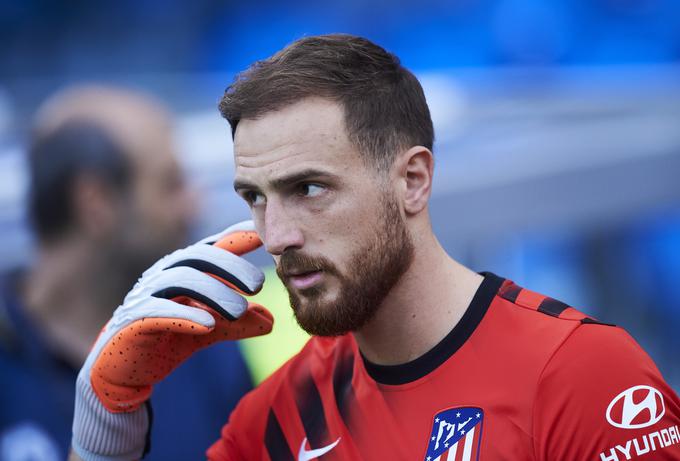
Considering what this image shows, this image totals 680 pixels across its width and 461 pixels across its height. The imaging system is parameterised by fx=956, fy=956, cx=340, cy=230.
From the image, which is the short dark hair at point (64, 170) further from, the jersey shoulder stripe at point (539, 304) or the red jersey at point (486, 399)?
the jersey shoulder stripe at point (539, 304)

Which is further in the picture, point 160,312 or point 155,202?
point 155,202

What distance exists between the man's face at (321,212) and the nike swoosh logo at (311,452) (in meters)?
0.30

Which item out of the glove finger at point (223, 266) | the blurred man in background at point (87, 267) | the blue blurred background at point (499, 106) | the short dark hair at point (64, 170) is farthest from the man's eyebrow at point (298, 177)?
the blue blurred background at point (499, 106)

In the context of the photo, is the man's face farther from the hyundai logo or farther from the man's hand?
the hyundai logo

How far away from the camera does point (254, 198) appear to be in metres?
2.12

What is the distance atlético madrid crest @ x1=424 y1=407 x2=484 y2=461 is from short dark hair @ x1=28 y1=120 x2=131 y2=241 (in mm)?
2974

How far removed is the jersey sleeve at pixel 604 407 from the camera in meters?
1.80

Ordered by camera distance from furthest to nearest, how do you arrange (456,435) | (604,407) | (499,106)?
(499,106), (456,435), (604,407)

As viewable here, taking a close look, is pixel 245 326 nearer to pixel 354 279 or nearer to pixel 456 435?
pixel 354 279

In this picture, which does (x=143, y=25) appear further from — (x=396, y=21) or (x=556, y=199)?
(x=556, y=199)

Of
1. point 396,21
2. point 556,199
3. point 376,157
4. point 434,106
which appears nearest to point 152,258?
point 376,157

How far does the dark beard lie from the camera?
2.02 meters

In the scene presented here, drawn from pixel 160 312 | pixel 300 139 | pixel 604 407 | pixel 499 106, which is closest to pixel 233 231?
pixel 160 312

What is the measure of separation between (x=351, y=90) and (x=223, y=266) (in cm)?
49
